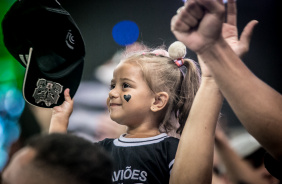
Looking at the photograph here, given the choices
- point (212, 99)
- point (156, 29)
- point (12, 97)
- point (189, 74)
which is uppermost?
point (212, 99)

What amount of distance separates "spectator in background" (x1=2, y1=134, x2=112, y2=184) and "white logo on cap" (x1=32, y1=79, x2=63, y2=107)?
681mm

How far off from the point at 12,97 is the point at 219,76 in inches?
163

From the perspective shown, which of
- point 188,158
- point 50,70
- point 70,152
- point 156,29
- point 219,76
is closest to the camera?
point 70,152

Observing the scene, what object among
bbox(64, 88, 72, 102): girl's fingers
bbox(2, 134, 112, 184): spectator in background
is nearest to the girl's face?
bbox(64, 88, 72, 102): girl's fingers

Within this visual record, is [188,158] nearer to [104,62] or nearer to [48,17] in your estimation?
[48,17]

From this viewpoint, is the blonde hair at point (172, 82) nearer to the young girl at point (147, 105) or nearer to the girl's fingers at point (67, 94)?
the young girl at point (147, 105)

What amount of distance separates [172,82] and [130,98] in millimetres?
242

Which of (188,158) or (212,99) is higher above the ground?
(212,99)

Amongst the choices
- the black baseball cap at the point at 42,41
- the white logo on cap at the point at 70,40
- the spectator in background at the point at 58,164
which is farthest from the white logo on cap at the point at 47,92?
the spectator in background at the point at 58,164

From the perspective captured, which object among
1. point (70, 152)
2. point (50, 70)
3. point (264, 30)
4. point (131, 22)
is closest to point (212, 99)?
point (70, 152)

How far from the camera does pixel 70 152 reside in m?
0.69

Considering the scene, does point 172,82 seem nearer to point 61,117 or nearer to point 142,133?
point 142,133

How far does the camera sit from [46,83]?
1.37 m

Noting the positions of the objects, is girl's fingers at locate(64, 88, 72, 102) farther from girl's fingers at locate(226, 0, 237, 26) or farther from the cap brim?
girl's fingers at locate(226, 0, 237, 26)
